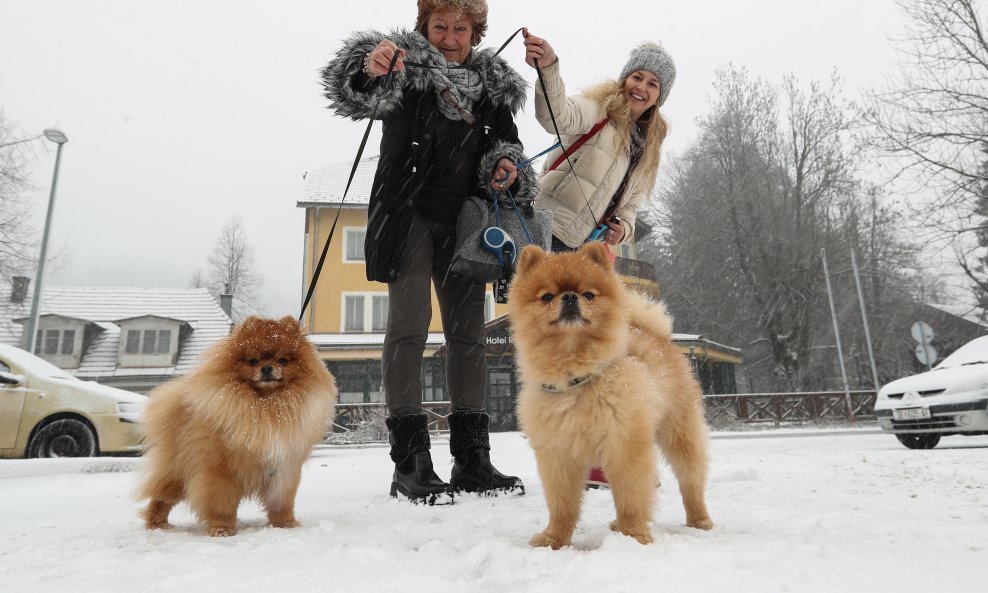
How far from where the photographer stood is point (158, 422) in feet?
8.64

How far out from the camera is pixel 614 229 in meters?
3.54

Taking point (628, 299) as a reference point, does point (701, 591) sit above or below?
below

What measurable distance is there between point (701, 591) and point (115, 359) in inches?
1029

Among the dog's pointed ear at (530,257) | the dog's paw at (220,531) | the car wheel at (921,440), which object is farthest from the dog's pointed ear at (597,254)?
the car wheel at (921,440)

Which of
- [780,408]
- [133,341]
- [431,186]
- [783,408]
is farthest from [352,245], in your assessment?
[431,186]

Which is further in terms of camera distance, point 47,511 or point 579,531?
point 47,511

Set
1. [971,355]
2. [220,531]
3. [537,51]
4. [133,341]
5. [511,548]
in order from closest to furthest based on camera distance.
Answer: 1. [511,548]
2. [220,531]
3. [537,51]
4. [971,355]
5. [133,341]

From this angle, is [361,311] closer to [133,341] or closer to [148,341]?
[148,341]

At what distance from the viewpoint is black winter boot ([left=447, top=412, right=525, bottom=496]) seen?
3.19 meters

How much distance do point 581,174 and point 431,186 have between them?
88 cm

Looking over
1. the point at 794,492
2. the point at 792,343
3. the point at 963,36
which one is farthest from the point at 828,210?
the point at 794,492

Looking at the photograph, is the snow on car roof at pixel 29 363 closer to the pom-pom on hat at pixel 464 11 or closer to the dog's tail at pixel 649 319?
the pom-pom on hat at pixel 464 11

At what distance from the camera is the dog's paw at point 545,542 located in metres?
2.00

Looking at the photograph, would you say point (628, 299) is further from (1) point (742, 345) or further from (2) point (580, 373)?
(1) point (742, 345)
